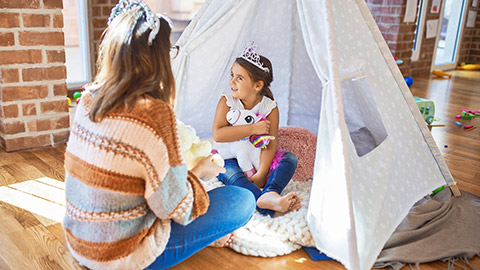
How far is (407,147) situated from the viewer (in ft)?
5.96

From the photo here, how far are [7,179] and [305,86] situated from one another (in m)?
1.49

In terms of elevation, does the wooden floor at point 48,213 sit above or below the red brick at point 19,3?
below

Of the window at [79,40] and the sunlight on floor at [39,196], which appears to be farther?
the window at [79,40]

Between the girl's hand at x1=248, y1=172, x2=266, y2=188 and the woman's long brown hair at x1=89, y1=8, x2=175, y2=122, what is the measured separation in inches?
32.5

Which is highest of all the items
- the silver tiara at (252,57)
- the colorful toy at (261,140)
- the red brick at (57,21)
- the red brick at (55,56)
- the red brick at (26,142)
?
the red brick at (57,21)

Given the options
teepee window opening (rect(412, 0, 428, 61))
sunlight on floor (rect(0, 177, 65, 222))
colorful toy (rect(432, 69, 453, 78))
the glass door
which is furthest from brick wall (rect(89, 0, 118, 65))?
the glass door

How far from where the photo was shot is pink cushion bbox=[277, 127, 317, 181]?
2062mm

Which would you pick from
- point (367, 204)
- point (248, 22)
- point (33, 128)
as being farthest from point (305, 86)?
point (33, 128)

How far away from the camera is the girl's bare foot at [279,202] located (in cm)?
166

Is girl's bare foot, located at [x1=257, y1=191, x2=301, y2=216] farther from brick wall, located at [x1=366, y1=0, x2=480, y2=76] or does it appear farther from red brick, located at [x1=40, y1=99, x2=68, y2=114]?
brick wall, located at [x1=366, y1=0, x2=480, y2=76]

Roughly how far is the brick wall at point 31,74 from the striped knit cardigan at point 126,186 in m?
1.22

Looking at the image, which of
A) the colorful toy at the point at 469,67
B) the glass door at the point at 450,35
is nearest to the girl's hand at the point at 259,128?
the glass door at the point at 450,35

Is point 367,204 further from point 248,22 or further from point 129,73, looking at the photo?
point 248,22

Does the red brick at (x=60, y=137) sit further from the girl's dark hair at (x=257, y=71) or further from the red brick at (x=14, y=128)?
the girl's dark hair at (x=257, y=71)
